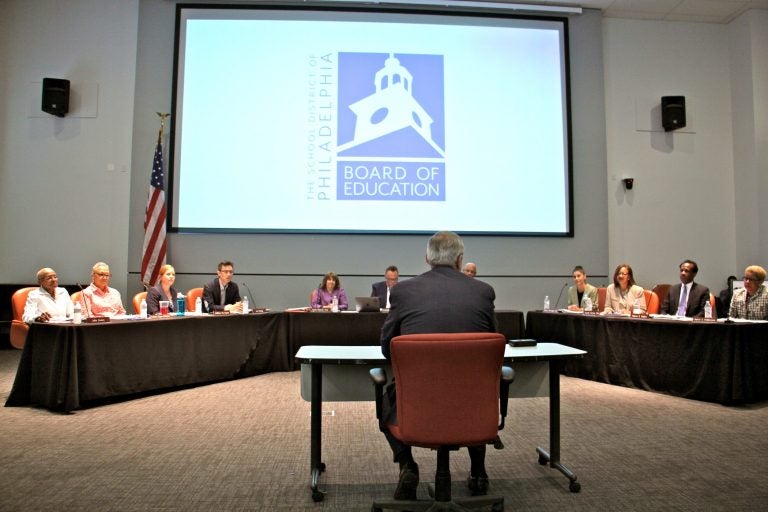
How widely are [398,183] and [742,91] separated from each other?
5643mm

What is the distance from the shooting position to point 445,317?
2.18 meters

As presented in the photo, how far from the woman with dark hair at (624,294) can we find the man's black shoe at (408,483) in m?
4.06

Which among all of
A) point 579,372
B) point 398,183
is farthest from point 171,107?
point 579,372

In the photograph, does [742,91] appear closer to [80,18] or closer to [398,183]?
[398,183]

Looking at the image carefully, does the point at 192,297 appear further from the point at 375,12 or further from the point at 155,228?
the point at 375,12

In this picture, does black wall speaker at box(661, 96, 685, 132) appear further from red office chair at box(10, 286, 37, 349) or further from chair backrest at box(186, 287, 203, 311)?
red office chair at box(10, 286, 37, 349)

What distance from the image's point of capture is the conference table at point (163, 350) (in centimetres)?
399

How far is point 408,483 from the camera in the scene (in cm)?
239

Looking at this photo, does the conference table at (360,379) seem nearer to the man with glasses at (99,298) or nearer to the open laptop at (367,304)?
the open laptop at (367,304)

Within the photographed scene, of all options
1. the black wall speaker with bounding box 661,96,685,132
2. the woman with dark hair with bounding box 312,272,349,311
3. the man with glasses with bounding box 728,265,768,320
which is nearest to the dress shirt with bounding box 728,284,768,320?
the man with glasses with bounding box 728,265,768,320

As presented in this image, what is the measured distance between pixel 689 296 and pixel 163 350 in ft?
17.3

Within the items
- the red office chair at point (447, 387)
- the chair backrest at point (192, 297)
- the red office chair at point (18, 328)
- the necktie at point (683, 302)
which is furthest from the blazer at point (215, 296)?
the necktie at point (683, 302)

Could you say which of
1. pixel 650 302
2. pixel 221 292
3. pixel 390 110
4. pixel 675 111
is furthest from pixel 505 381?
pixel 675 111

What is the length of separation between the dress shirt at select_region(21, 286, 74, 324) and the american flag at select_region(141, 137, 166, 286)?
2034 millimetres
